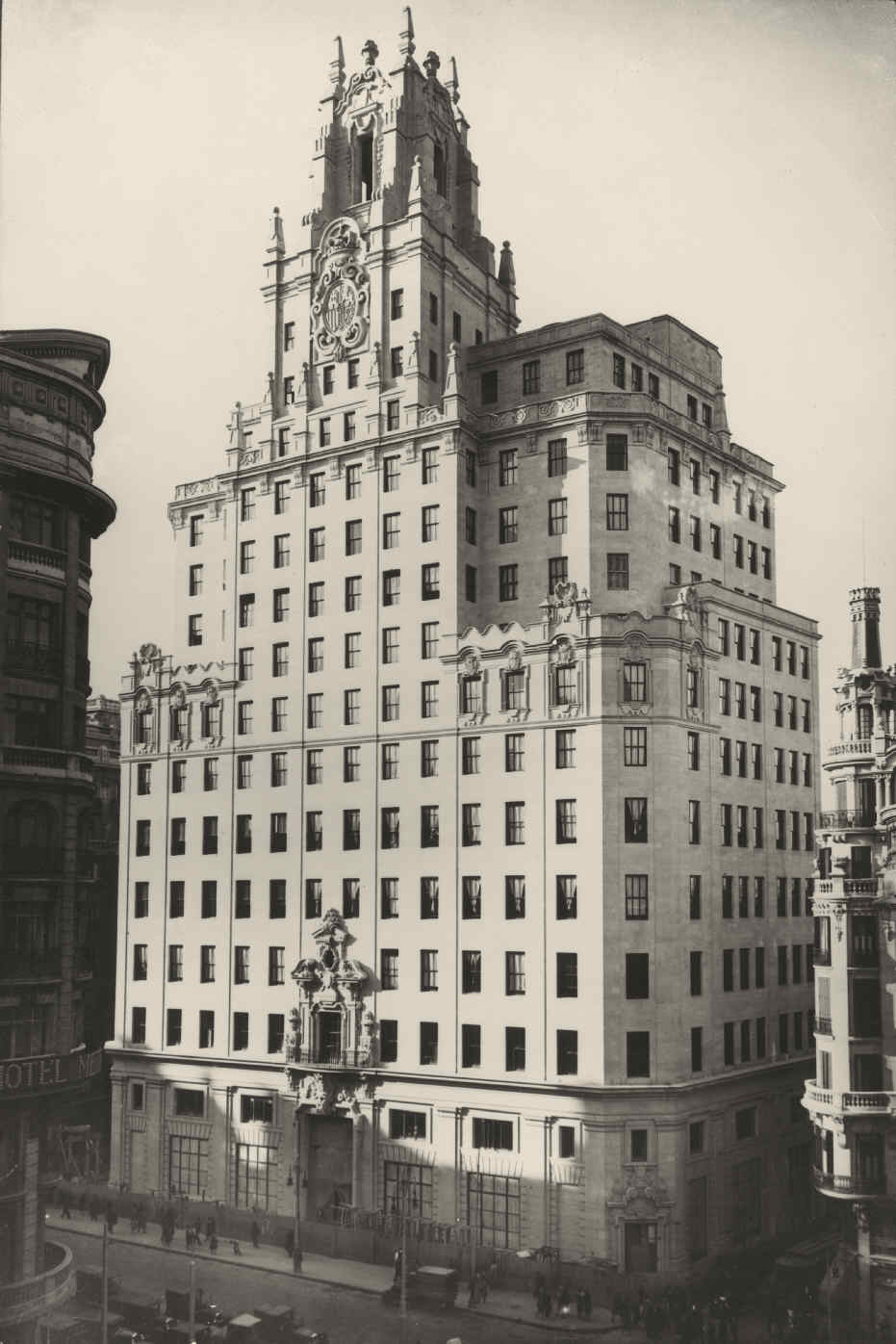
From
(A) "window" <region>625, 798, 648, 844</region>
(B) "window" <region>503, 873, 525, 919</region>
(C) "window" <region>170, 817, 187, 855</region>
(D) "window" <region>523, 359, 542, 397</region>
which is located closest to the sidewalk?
(B) "window" <region>503, 873, 525, 919</region>

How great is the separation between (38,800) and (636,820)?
1788cm

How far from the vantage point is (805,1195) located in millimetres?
39594

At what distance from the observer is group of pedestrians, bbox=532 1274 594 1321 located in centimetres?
2953

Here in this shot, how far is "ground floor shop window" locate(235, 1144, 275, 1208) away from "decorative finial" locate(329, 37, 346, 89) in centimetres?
2694

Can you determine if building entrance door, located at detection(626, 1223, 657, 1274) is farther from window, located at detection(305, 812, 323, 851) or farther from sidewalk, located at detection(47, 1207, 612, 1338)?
window, located at detection(305, 812, 323, 851)

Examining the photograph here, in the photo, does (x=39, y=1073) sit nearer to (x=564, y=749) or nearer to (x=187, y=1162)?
(x=187, y=1162)

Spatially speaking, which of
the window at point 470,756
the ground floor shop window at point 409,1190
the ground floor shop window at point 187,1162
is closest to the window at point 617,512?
the window at point 470,756

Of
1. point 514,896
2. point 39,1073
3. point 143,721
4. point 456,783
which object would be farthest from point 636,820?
point 39,1073

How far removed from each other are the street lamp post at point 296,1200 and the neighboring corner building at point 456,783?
29 centimetres

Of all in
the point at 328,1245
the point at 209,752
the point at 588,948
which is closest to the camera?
the point at 328,1245

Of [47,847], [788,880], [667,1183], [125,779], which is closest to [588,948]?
[667,1183]

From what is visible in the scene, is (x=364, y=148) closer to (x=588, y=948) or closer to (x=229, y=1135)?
(x=588, y=948)

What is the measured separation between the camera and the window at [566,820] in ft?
118

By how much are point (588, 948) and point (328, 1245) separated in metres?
9.61
